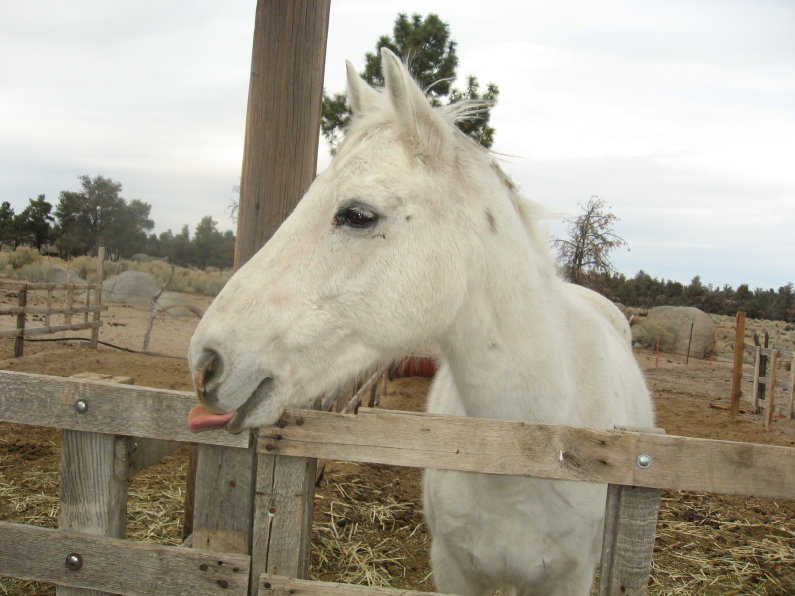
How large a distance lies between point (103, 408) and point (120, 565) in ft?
1.73

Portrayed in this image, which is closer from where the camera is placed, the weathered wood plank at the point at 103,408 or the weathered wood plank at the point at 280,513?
the weathered wood plank at the point at 280,513

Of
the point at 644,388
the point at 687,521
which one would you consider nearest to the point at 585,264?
the point at 687,521

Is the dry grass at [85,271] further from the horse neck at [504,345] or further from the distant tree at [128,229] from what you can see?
Answer: the horse neck at [504,345]

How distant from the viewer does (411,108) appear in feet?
6.16

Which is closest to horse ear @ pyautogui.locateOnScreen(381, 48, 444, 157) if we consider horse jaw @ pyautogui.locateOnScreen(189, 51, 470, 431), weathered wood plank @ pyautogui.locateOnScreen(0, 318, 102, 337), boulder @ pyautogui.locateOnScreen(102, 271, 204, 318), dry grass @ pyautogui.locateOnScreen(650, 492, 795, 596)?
horse jaw @ pyautogui.locateOnScreen(189, 51, 470, 431)

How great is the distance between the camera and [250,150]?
2605mm

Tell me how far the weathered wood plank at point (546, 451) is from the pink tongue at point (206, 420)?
9.0 inches

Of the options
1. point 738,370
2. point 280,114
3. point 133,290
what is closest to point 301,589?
point 280,114

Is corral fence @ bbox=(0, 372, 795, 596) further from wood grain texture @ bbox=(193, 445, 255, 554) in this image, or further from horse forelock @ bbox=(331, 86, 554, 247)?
horse forelock @ bbox=(331, 86, 554, 247)

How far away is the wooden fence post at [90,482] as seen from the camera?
2.02 m

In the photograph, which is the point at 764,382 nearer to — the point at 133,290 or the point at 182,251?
the point at 133,290

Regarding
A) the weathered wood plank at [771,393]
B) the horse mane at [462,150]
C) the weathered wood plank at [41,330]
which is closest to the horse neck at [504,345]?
the horse mane at [462,150]

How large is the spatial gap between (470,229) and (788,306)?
4812 centimetres

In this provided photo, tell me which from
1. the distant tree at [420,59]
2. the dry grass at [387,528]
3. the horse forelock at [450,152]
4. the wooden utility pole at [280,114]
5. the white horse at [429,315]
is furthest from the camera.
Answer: the distant tree at [420,59]
